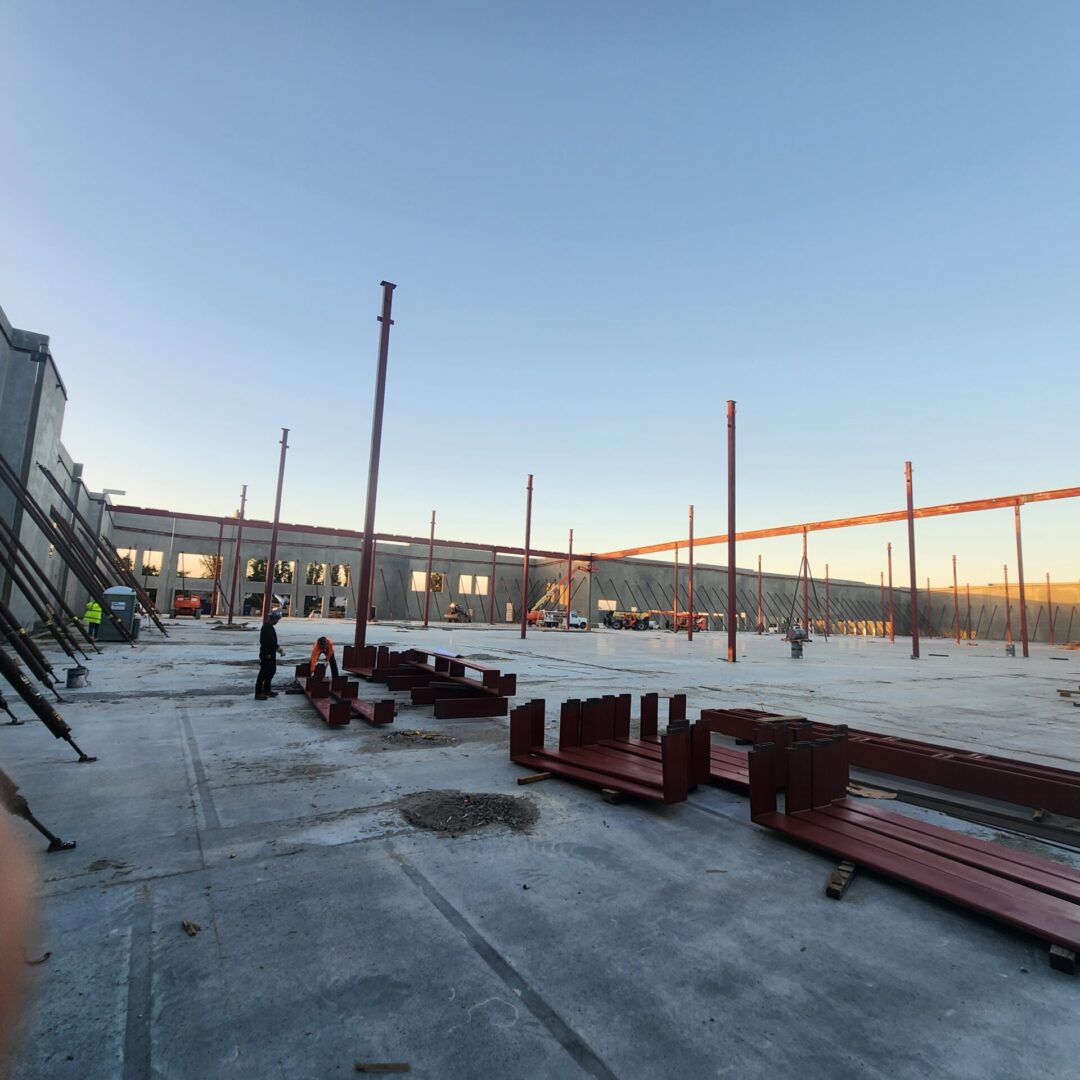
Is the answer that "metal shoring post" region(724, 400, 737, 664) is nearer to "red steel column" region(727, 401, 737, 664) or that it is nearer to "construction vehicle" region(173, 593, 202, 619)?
"red steel column" region(727, 401, 737, 664)

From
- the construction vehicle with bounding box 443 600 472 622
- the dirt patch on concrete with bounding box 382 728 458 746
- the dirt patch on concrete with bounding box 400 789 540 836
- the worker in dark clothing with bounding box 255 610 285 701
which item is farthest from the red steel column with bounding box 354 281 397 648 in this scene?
the construction vehicle with bounding box 443 600 472 622

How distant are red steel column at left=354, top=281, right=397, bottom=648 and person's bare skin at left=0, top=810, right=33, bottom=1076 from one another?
7776mm

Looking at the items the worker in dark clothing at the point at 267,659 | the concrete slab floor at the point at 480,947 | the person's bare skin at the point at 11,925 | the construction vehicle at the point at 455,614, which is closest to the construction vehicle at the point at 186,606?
the construction vehicle at the point at 455,614

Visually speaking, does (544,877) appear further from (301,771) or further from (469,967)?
(301,771)

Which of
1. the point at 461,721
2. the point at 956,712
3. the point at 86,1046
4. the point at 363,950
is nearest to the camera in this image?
the point at 86,1046

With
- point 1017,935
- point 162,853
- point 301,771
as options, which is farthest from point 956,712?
point 162,853

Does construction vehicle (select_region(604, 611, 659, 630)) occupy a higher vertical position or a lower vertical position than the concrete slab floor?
higher

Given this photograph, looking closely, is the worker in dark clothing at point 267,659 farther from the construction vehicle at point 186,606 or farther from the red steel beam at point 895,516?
the construction vehicle at point 186,606

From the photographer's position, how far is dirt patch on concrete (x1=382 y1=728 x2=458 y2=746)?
599cm

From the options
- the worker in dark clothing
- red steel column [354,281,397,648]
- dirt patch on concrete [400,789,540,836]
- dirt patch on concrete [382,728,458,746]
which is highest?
red steel column [354,281,397,648]

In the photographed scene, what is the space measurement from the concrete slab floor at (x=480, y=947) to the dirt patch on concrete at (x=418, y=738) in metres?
1.13

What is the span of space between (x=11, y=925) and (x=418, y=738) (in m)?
3.95

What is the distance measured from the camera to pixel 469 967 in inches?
90.0

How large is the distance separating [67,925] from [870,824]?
4.42 metres
